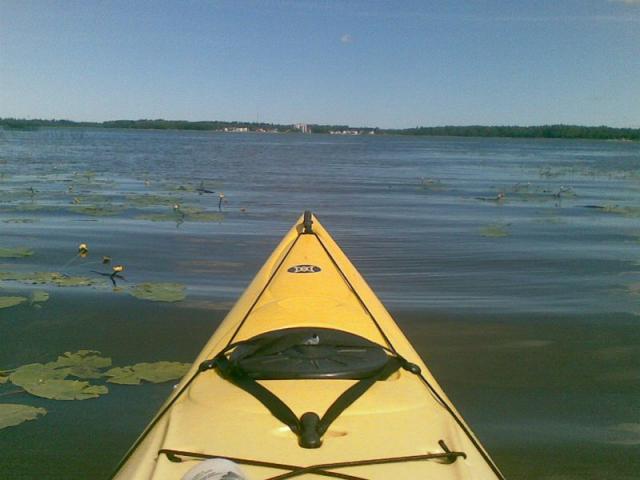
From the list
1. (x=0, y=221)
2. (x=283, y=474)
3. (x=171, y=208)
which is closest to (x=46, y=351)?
(x=283, y=474)

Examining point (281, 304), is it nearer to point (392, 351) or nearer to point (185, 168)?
point (392, 351)

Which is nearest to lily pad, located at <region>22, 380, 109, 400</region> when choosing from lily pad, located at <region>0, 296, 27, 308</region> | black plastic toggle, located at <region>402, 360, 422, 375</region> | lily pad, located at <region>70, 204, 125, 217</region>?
lily pad, located at <region>0, 296, 27, 308</region>

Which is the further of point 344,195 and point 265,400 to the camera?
point 344,195

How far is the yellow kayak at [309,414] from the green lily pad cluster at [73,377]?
131cm

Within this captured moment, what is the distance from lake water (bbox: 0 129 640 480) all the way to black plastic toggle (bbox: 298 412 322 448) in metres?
1.73

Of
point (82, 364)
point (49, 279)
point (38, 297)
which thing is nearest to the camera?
point (82, 364)

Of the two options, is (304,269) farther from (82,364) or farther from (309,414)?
(309,414)

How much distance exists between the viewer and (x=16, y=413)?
12.2 ft

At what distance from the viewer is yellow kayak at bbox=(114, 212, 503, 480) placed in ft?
6.23

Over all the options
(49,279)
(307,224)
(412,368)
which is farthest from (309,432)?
(49,279)

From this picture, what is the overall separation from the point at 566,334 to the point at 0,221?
9330mm

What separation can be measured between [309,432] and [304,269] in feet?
7.64

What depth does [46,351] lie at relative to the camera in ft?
15.7

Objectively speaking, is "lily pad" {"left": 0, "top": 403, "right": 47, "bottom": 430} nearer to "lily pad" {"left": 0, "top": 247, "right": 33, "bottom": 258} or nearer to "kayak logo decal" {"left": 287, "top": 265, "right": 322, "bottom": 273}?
"kayak logo decal" {"left": 287, "top": 265, "right": 322, "bottom": 273}
